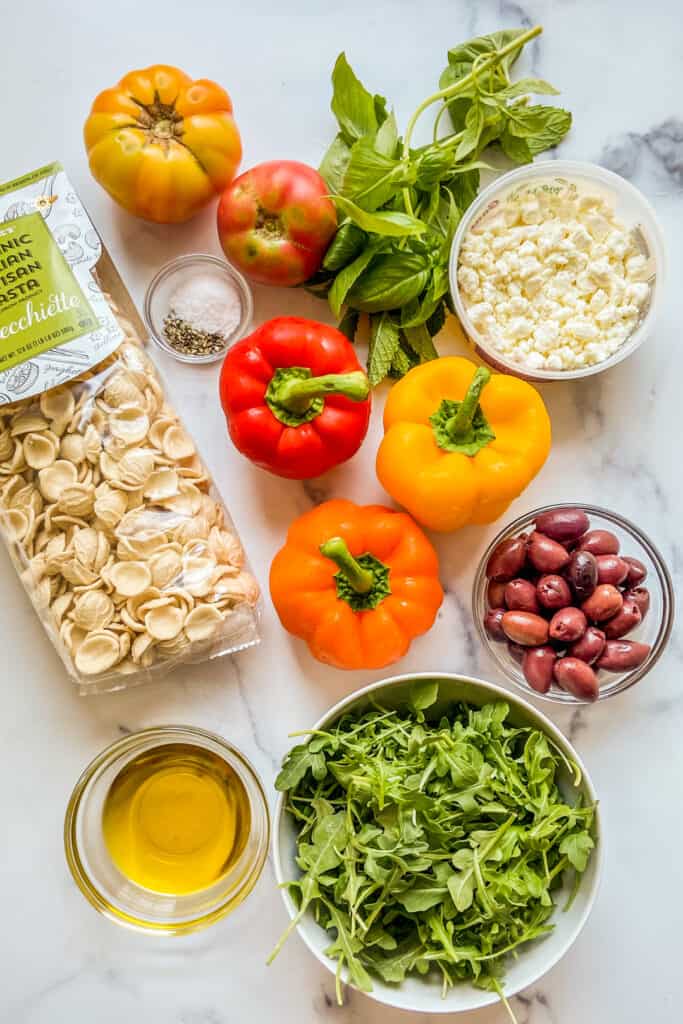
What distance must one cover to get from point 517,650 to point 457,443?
0.28 meters

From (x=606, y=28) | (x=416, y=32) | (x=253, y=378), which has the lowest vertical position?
(x=253, y=378)

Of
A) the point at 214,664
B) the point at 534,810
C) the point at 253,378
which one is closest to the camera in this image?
the point at 534,810

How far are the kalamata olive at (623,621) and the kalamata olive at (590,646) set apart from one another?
17mm

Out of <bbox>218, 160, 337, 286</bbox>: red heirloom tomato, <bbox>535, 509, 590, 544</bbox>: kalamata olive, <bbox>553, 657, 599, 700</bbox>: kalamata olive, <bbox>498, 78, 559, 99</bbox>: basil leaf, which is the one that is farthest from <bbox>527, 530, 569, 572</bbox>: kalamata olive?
<bbox>498, 78, 559, 99</bbox>: basil leaf

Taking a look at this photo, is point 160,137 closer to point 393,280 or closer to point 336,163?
point 336,163

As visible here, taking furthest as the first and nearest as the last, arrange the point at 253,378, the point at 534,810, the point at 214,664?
the point at 214,664, the point at 253,378, the point at 534,810

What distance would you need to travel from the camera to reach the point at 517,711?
1.12m

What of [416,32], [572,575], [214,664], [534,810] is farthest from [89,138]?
[534,810]

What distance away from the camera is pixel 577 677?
111 cm

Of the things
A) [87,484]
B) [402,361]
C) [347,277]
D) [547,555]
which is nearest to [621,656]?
[547,555]

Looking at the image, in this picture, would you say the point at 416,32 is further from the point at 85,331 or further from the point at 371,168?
the point at 85,331

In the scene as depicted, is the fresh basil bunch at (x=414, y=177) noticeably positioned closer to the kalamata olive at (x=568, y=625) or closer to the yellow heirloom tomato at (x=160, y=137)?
the yellow heirloom tomato at (x=160, y=137)

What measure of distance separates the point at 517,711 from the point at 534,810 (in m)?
0.12

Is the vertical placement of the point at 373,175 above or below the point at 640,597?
above
